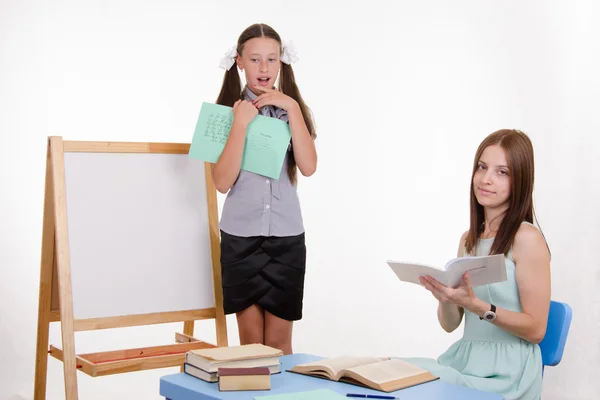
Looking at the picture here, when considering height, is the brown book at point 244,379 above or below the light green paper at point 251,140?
below

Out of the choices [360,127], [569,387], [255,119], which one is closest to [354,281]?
[360,127]

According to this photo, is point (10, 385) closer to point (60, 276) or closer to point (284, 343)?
point (60, 276)

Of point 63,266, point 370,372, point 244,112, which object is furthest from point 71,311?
point 370,372

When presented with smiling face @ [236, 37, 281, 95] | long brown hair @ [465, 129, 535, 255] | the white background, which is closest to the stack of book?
long brown hair @ [465, 129, 535, 255]

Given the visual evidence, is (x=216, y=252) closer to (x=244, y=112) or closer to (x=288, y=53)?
(x=244, y=112)

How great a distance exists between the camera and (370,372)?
6.36 ft

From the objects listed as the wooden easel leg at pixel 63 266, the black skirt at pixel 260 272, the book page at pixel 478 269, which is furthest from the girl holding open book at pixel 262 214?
the book page at pixel 478 269

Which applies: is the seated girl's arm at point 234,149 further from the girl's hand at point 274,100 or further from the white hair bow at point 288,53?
the white hair bow at point 288,53

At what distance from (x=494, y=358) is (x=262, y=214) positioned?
35.2 inches

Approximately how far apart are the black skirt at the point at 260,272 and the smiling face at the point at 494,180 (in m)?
0.71

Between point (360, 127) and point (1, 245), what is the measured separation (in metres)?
2.20

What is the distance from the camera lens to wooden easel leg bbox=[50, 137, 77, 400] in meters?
2.48

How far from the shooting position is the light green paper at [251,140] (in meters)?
2.62

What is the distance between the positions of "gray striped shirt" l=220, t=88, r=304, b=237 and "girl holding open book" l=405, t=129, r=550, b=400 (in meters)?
0.63
